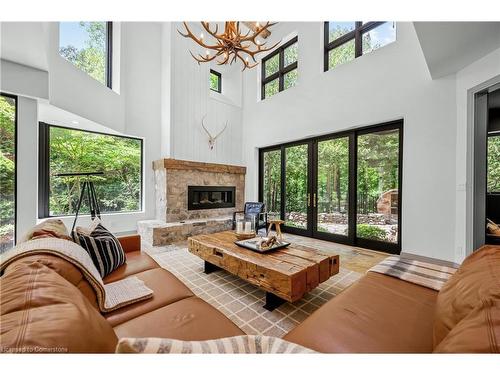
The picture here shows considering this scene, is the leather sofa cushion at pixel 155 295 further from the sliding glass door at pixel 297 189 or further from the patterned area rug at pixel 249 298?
the sliding glass door at pixel 297 189

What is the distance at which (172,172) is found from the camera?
4578mm

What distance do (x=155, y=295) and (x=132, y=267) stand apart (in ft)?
1.97

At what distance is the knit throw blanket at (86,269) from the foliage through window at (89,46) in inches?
138

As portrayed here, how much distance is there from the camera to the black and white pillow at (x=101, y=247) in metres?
1.58

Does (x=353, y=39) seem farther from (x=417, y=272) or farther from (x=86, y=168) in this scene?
(x=86, y=168)

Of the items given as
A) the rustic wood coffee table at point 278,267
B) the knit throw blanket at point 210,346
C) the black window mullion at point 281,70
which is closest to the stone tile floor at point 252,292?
the rustic wood coffee table at point 278,267

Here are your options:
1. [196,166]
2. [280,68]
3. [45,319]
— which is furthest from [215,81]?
[45,319]

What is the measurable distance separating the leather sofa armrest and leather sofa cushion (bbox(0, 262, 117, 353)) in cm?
151

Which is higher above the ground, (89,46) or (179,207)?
(89,46)

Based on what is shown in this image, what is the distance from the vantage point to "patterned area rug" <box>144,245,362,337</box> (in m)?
1.67

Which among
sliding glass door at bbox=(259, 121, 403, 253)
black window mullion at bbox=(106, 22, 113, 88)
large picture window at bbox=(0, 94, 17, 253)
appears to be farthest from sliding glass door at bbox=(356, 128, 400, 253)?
large picture window at bbox=(0, 94, 17, 253)

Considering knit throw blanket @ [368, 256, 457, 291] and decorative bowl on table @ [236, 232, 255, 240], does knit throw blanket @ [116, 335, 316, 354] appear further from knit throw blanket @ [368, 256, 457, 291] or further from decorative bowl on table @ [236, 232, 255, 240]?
decorative bowl on table @ [236, 232, 255, 240]

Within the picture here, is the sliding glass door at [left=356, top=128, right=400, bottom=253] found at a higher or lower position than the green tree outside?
lower

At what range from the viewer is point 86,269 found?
1.10m
